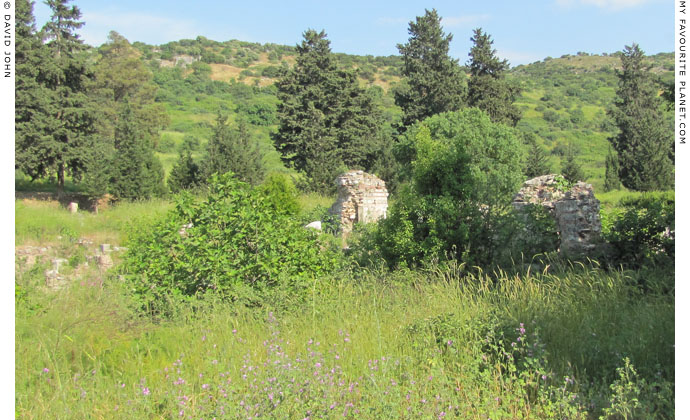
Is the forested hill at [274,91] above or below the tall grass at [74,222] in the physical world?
above

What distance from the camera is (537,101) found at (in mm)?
60250

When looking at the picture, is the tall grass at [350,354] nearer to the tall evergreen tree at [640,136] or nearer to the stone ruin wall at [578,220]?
the stone ruin wall at [578,220]

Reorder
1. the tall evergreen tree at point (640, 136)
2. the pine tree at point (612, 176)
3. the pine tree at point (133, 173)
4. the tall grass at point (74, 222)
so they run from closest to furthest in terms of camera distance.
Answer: the tall grass at point (74, 222), the pine tree at point (133, 173), the tall evergreen tree at point (640, 136), the pine tree at point (612, 176)

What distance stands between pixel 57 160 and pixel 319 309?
20.7 meters

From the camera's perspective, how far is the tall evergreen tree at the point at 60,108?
21094 millimetres

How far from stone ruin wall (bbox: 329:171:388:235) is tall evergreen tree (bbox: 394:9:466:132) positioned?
12224mm

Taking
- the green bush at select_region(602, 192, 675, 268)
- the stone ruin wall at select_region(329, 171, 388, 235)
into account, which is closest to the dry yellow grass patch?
the stone ruin wall at select_region(329, 171, 388, 235)

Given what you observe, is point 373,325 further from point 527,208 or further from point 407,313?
point 527,208

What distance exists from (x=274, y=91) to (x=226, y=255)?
54967mm

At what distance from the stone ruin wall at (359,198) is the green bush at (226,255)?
33.4 feet

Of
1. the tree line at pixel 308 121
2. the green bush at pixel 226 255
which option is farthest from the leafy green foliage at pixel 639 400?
the tree line at pixel 308 121

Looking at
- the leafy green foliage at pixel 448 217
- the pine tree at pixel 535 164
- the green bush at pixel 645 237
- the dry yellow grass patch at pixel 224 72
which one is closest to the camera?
the green bush at pixel 645 237

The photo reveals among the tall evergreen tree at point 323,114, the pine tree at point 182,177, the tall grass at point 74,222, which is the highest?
the tall evergreen tree at point 323,114

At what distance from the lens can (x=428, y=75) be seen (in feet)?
90.6
